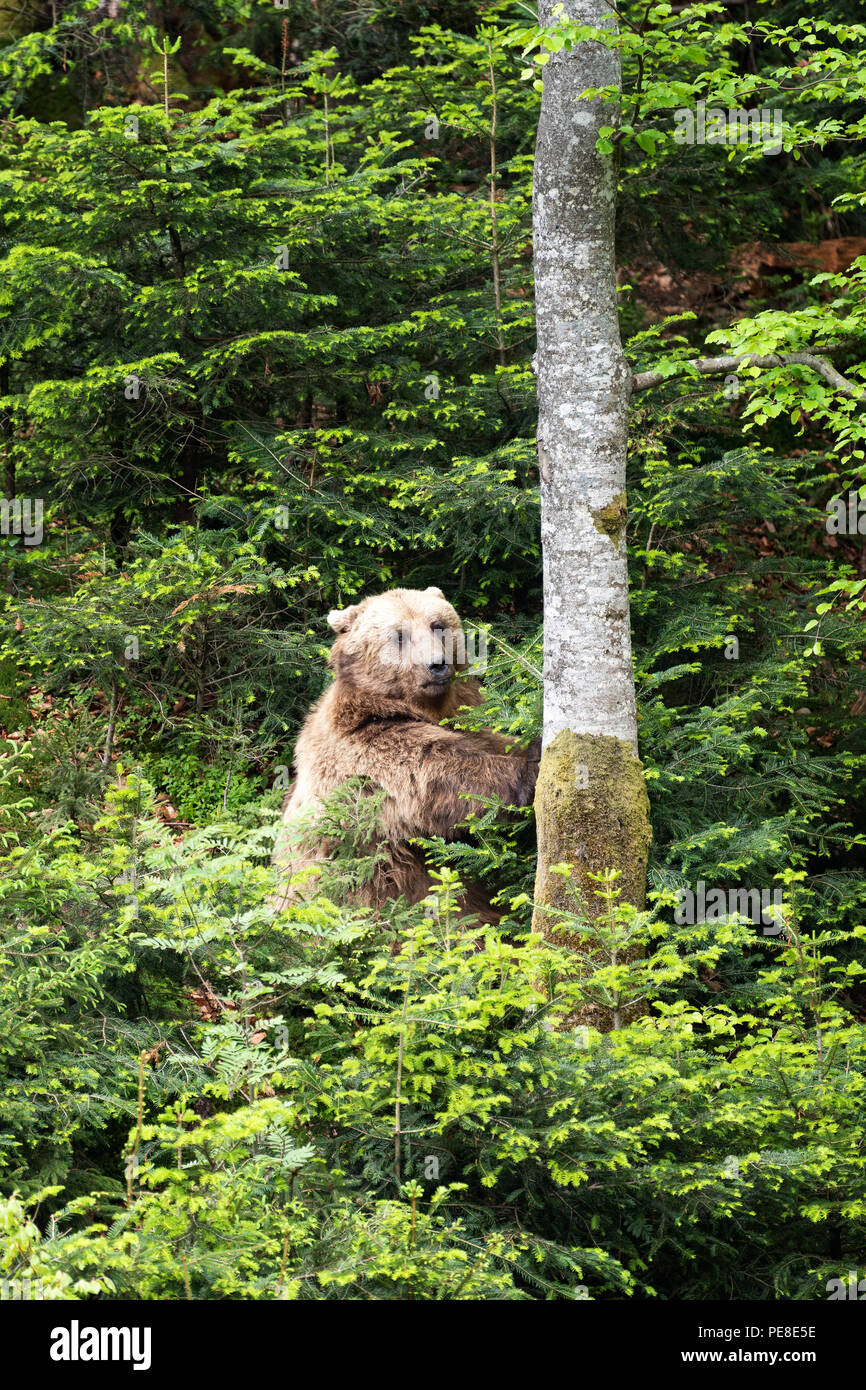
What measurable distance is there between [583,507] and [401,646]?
190 cm

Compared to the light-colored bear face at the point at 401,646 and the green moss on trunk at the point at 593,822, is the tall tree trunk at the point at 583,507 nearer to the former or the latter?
the green moss on trunk at the point at 593,822

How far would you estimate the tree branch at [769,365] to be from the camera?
5.39 m

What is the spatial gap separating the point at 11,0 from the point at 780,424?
332 inches

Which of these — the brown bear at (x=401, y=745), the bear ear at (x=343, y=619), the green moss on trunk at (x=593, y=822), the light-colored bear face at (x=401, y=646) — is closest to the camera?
the green moss on trunk at (x=593, y=822)

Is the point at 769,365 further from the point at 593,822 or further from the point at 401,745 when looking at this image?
the point at 401,745

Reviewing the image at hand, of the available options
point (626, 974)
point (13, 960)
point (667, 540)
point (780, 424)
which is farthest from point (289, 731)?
point (780, 424)

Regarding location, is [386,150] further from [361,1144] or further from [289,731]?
[361,1144]

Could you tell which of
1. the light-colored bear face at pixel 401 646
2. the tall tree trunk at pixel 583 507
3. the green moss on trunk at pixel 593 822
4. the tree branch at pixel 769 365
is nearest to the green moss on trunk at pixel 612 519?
the tall tree trunk at pixel 583 507

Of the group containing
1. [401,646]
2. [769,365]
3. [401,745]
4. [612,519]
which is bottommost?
[401,745]

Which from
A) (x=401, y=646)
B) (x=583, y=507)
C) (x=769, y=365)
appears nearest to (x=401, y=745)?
(x=401, y=646)

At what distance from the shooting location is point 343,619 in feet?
24.2

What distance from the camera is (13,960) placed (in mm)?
4809

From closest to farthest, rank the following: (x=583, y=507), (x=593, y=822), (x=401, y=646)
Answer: (x=593, y=822), (x=583, y=507), (x=401, y=646)

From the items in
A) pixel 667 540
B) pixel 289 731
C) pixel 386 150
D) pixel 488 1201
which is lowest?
pixel 488 1201
